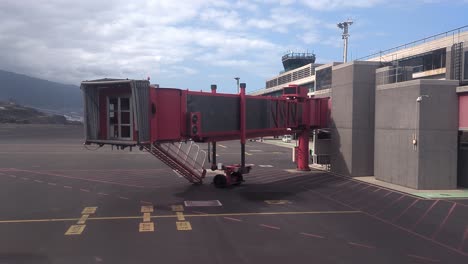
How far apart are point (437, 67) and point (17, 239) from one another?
5970cm

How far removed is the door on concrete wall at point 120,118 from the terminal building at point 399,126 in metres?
15.9

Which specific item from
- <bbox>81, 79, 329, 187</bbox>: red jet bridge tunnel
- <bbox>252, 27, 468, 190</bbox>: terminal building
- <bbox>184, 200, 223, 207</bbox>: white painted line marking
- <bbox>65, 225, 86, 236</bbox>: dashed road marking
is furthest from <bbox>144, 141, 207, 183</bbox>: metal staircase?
<bbox>252, 27, 468, 190</bbox>: terminal building

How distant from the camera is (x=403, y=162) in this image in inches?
987

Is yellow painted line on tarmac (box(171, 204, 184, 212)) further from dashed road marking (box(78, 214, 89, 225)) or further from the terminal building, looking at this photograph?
the terminal building

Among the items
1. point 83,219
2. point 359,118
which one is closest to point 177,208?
point 83,219

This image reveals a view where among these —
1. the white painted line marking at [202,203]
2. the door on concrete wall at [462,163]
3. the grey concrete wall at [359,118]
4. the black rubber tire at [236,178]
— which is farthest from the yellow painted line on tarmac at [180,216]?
the door on concrete wall at [462,163]

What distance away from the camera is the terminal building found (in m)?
23.9

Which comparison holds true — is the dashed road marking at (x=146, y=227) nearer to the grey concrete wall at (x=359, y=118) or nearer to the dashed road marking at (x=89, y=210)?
the dashed road marking at (x=89, y=210)

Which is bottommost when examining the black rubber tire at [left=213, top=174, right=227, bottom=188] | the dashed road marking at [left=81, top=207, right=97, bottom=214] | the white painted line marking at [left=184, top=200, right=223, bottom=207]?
the white painted line marking at [left=184, top=200, right=223, bottom=207]

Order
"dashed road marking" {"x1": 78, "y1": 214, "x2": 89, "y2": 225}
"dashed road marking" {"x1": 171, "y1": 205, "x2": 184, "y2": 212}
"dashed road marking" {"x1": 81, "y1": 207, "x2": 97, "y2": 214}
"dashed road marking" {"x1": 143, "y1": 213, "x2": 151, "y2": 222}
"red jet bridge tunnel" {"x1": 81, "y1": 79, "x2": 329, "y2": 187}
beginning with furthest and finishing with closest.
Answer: "red jet bridge tunnel" {"x1": 81, "y1": 79, "x2": 329, "y2": 187}, "dashed road marking" {"x1": 171, "y1": 205, "x2": 184, "y2": 212}, "dashed road marking" {"x1": 81, "y1": 207, "x2": 97, "y2": 214}, "dashed road marking" {"x1": 143, "y1": 213, "x2": 151, "y2": 222}, "dashed road marking" {"x1": 78, "y1": 214, "x2": 89, "y2": 225}

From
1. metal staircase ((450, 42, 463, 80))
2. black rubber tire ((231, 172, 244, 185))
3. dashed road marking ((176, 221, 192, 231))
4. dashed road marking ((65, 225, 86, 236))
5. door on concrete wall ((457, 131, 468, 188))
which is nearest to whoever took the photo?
dashed road marking ((65, 225, 86, 236))

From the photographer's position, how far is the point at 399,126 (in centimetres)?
2556

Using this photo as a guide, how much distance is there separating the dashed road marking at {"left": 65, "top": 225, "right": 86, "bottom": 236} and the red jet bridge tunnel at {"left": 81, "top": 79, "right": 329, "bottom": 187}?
462 cm

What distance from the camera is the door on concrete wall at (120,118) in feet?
63.6
